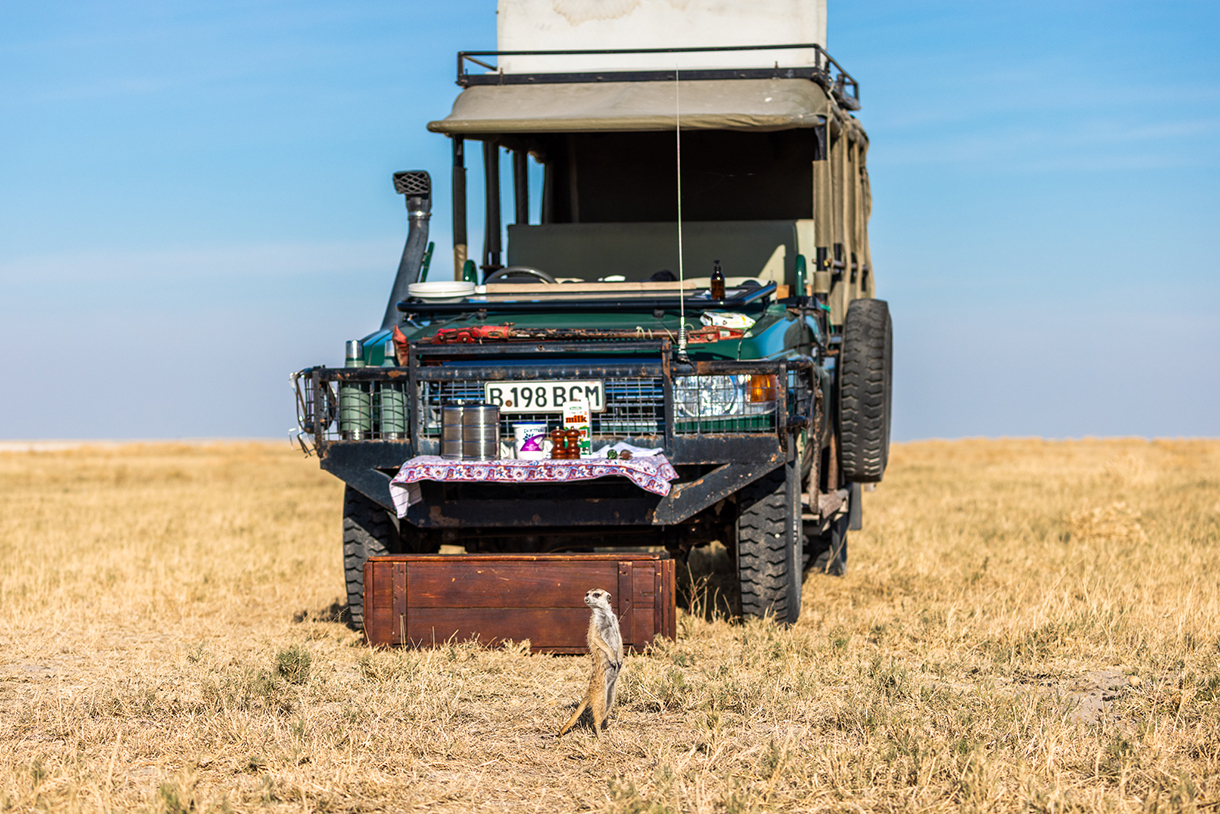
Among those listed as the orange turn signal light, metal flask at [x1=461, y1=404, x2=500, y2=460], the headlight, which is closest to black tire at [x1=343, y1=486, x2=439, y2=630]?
metal flask at [x1=461, y1=404, x2=500, y2=460]

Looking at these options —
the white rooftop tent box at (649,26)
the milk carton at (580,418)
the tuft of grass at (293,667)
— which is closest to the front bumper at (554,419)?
the milk carton at (580,418)

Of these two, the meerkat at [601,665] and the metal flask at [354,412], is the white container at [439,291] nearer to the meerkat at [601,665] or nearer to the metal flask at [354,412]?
the metal flask at [354,412]

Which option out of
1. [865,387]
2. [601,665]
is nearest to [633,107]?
[865,387]

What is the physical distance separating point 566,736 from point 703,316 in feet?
10.2

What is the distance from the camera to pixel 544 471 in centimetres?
680

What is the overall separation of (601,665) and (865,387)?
3.98 meters

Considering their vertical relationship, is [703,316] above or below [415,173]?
below

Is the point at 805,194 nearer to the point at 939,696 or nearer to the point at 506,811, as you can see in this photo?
the point at 939,696

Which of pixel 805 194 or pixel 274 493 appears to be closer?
pixel 805 194

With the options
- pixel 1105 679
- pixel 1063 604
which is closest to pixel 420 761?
pixel 1105 679

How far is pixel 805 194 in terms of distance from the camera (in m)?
10.2

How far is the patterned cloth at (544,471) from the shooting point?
6.74 meters

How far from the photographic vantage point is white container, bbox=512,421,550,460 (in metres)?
7.02

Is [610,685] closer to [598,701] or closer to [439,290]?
[598,701]
